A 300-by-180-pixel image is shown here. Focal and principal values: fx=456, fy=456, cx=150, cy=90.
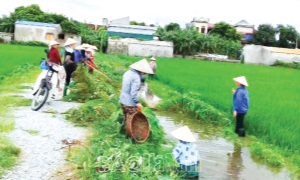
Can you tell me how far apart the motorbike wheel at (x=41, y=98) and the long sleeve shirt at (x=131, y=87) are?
2.81 metres

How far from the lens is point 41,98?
351 inches

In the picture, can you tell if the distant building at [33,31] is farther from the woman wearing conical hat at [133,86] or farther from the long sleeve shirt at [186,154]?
the long sleeve shirt at [186,154]

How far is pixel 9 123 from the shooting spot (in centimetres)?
729

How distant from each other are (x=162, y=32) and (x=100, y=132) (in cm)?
4491

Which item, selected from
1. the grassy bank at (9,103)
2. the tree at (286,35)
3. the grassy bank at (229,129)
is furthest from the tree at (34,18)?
the grassy bank at (229,129)

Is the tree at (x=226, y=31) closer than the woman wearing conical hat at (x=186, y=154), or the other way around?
the woman wearing conical hat at (x=186, y=154)

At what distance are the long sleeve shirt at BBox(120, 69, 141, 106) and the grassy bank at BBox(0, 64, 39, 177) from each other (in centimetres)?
163

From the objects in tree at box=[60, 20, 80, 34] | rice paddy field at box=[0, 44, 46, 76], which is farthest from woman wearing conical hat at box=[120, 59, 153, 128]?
tree at box=[60, 20, 80, 34]

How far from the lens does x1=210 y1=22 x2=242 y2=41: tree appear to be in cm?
5684

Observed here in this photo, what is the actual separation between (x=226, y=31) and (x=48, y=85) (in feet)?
165

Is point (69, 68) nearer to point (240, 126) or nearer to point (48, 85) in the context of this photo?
point (48, 85)

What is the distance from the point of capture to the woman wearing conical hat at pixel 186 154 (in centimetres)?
546

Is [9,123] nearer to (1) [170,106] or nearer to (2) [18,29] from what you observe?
(1) [170,106]

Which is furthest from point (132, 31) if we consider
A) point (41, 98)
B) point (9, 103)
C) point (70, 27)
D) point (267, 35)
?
point (41, 98)
